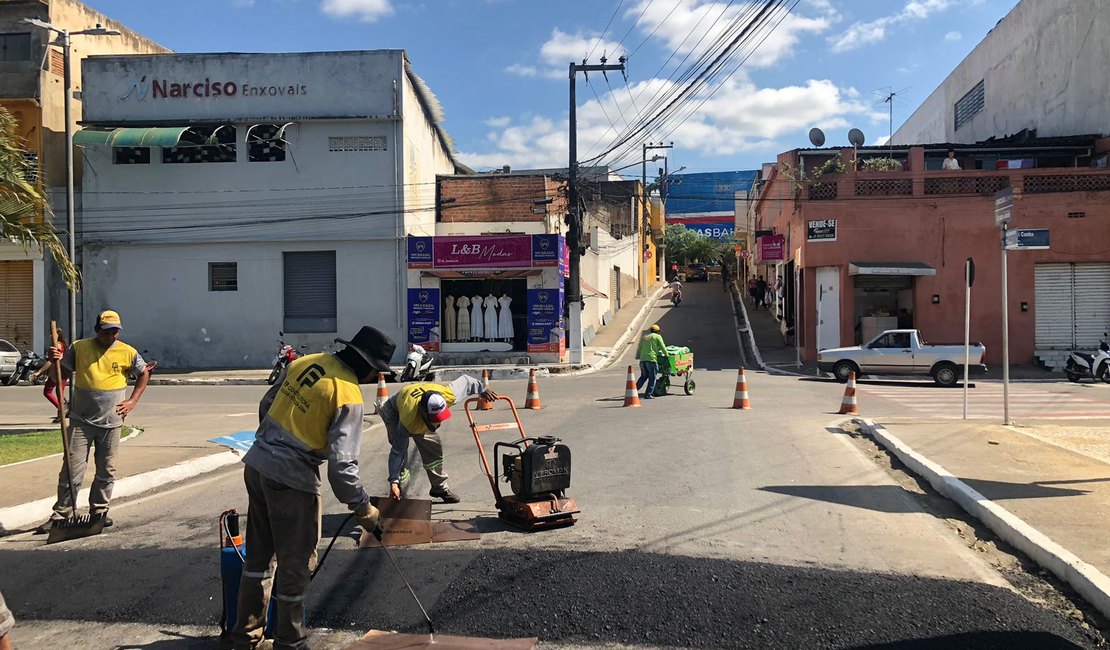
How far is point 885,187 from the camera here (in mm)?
25375

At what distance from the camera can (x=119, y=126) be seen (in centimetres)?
2662

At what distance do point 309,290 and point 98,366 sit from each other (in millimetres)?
20957

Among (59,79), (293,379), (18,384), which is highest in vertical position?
(59,79)

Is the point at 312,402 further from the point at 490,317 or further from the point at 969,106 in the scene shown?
the point at 969,106

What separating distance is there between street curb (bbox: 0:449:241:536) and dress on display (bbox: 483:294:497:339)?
16.4 metres

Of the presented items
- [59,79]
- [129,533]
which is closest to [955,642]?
[129,533]

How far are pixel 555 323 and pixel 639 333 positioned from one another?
8.18m

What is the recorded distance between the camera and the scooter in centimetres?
2067

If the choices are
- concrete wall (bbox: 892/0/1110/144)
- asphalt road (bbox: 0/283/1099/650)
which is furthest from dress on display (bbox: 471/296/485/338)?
concrete wall (bbox: 892/0/1110/144)

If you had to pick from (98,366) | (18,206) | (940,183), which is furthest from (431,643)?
(940,183)

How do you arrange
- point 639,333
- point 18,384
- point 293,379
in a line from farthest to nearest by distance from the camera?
1. point 639,333
2. point 18,384
3. point 293,379

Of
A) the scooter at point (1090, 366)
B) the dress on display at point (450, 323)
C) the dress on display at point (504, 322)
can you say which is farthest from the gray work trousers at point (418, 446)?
the scooter at point (1090, 366)

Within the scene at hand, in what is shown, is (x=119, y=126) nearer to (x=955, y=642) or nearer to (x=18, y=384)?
(x=18, y=384)

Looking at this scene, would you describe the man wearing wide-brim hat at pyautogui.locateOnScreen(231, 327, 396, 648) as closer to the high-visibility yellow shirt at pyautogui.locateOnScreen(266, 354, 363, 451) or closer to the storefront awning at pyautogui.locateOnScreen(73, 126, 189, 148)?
the high-visibility yellow shirt at pyautogui.locateOnScreen(266, 354, 363, 451)
